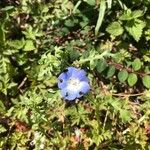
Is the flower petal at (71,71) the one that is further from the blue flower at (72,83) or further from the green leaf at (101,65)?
the green leaf at (101,65)

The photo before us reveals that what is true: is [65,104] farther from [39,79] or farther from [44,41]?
[44,41]

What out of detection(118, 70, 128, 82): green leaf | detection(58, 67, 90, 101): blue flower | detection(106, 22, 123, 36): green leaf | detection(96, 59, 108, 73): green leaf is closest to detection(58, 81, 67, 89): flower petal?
detection(58, 67, 90, 101): blue flower

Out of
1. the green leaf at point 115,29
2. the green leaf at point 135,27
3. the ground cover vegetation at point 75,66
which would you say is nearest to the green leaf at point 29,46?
the ground cover vegetation at point 75,66

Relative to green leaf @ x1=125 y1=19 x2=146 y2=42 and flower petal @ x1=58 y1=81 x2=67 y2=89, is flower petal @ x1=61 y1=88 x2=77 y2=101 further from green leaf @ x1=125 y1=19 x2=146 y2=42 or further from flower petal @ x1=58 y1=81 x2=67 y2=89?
green leaf @ x1=125 y1=19 x2=146 y2=42

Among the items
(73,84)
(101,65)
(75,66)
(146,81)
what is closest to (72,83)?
(73,84)

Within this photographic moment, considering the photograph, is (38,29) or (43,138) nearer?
(43,138)

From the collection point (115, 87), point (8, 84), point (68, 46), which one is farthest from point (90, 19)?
point (8, 84)
